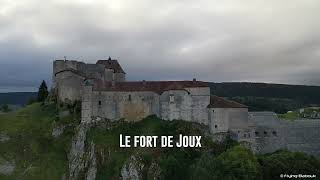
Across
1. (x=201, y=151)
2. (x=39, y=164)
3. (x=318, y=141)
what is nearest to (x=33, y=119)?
(x=39, y=164)

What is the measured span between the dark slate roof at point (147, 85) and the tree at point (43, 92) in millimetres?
24700

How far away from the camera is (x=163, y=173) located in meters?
67.9

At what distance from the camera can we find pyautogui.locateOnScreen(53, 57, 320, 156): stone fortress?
242 ft

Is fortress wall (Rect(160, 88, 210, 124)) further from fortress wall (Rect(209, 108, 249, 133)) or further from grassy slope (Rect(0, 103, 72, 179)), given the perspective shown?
grassy slope (Rect(0, 103, 72, 179))

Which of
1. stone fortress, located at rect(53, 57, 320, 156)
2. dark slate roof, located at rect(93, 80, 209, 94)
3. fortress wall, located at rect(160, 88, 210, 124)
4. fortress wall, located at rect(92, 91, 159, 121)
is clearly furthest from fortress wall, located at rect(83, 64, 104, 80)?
fortress wall, located at rect(160, 88, 210, 124)

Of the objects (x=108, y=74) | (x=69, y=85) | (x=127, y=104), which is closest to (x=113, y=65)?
(x=108, y=74)

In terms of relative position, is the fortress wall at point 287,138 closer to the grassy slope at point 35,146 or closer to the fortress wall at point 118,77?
the fortress wall at point 118,77

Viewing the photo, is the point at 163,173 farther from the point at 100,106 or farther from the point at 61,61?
the point at 61,61

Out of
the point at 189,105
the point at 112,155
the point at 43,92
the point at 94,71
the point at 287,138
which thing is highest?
the point at 94,71

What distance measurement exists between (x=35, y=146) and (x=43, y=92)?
21.7 m

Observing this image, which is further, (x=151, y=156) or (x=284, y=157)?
(x=151, y=156)

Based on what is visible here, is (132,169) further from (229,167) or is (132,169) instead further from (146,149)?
(229,167)

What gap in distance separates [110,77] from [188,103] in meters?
18.3

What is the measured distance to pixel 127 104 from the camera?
7525 cm
